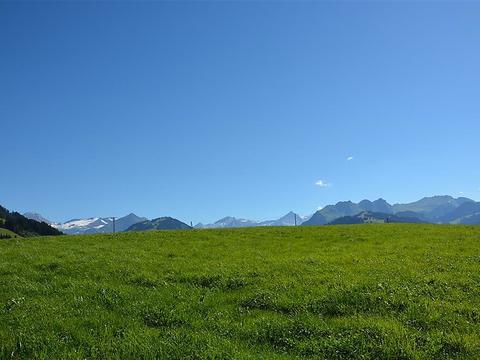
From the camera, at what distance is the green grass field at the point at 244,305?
1244 centimetres

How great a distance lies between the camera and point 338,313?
15398mm

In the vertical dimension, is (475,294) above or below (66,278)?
below

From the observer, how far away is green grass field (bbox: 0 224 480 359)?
12.4m

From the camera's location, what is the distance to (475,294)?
16.9 m

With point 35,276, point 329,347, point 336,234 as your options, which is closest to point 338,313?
point 329,347

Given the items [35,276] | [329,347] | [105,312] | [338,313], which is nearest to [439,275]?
[338,313]

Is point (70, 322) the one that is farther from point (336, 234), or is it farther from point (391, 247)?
point (336, 234)

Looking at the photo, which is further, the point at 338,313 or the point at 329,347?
the point at 338,313

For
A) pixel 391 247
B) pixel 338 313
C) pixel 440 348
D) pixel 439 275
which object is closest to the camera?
pixel 440 348

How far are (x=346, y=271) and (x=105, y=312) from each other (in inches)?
453

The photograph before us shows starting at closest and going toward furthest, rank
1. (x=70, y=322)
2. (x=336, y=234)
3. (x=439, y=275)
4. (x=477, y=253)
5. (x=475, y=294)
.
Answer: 1. (x=70, y=322)
2. (x=475, y=294)
3. (x=439, y=275)
4. (x=477, y=253)
5. (x=336, y=234)

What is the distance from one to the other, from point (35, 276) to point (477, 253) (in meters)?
25.2

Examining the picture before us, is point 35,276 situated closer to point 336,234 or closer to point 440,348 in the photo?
point 440,348

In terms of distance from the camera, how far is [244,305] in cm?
1672
